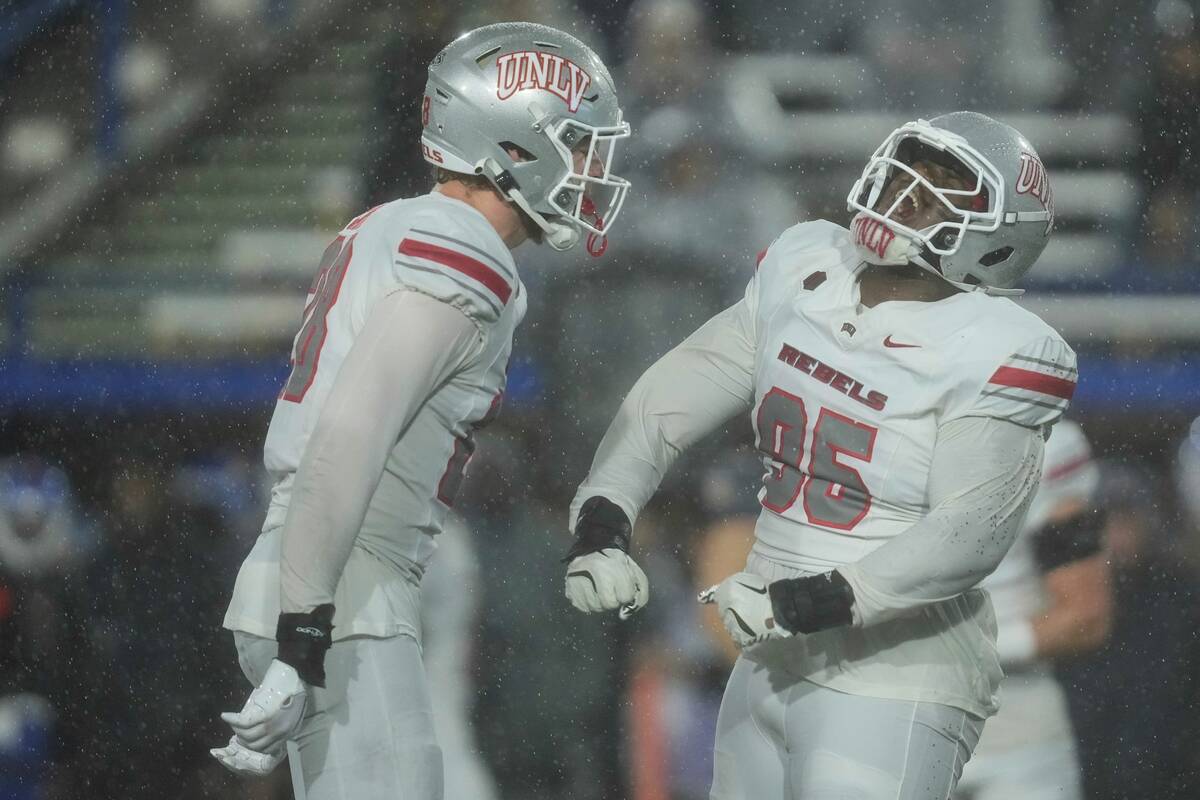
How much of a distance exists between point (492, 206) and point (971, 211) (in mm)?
512

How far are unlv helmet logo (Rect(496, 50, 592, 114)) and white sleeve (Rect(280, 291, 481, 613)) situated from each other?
353 millimetres

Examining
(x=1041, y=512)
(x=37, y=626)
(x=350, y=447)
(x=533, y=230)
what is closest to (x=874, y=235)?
(x=533, y=230)

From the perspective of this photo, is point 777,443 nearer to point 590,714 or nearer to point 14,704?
point 590,714

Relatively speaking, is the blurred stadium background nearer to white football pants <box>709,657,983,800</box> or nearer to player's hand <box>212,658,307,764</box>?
white football pants <box>709,657,983,800</box>

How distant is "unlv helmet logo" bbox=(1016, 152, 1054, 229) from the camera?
1626 mm

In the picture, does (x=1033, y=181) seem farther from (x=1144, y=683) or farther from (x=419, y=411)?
(x=1144, y=683)

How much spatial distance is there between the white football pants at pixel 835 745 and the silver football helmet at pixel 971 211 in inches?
18.3

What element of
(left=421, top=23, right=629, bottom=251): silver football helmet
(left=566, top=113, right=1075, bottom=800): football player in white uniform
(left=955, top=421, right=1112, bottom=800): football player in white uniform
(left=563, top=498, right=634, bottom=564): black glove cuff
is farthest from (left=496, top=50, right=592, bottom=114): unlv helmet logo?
(left=955, top=421, right=1112, bottom=800): football player in white uniform

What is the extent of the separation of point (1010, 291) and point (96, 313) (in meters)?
1.99

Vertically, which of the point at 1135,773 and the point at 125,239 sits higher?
the point at 125,239

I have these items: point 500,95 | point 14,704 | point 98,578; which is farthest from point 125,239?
point 500,95

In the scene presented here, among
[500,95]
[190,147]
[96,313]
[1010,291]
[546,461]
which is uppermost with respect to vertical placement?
[500,95]

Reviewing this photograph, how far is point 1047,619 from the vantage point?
283 centimetres

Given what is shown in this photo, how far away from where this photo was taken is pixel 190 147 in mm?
3104
